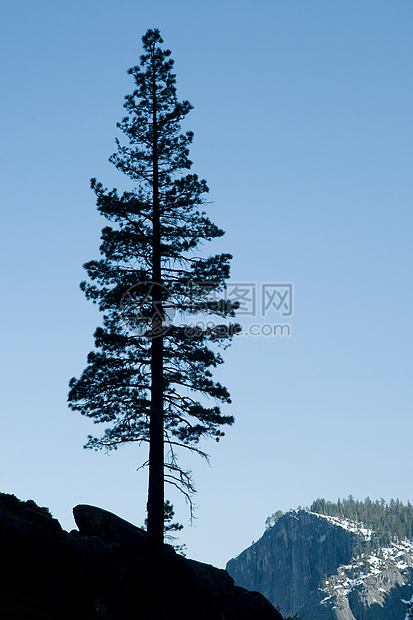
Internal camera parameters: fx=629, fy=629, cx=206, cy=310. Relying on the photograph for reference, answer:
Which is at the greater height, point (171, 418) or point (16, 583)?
point (171, 418)

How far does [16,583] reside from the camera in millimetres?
19266

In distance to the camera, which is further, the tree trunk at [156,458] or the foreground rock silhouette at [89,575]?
the foreground rock silhouette at [89,575]

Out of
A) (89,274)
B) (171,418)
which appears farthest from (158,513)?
(89,274)

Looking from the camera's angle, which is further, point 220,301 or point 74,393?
point 220,301

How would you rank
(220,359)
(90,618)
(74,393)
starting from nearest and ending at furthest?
1. (90,618)
2. (74,393)
3. (220,359)

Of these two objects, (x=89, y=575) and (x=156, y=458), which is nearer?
(x=156, y=458)

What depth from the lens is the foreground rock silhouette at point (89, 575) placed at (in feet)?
62.8

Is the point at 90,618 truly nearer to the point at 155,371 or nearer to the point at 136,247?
the point at 155,371

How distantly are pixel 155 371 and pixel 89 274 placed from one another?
3.99m

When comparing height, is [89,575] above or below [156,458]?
below

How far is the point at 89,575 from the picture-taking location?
2047cm

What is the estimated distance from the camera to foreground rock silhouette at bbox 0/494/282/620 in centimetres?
1914

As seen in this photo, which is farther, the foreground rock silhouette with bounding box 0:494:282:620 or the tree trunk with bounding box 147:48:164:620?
the foreground rock silhouette with bounding box 0:494:282:620

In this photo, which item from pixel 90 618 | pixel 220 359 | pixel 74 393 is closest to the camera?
pixel 90 618
